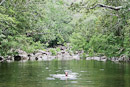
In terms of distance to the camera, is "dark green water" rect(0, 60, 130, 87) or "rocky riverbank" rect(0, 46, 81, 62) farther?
"rocky riverbank" rect(0, 46, 81, 62)

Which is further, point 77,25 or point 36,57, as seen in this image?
point 36,57

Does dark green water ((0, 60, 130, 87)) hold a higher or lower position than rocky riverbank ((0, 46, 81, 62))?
higher

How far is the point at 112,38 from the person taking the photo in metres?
39.5

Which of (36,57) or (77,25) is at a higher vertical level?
(77,25)

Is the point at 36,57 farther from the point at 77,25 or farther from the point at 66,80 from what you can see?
the point at 66,80

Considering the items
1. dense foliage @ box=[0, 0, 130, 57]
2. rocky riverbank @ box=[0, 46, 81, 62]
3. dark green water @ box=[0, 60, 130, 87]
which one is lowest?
rocky riverbank @ box=[0, 46, 81, 62]

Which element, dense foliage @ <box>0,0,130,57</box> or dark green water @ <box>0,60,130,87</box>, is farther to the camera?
dense foliage @ <box>0,0,130,57</box>

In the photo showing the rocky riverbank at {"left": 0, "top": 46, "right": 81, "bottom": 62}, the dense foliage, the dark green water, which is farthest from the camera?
the rocky riverbank at {"left": 0, "top": 46, "right": 81, "bottom": 62}

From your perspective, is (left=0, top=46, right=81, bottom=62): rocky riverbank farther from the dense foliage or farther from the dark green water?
the dark green water

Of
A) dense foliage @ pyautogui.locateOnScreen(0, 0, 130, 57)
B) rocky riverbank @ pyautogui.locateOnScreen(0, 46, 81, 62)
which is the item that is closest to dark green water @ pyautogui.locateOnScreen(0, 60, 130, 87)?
dense foliage @ pyautogui.locateOnScreen(0, 0, 130, 57)

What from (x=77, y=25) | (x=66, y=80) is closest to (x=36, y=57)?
(x=77, y=25)

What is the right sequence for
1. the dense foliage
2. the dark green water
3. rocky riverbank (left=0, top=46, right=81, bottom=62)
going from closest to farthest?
the dark green water < the dense foliage < rocky riverbank (left=0, top=46, right=81, bottom=62)

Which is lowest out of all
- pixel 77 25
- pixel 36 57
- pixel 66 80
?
pixel 36 57

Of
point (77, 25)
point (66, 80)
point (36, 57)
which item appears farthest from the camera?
point (36, 57)
